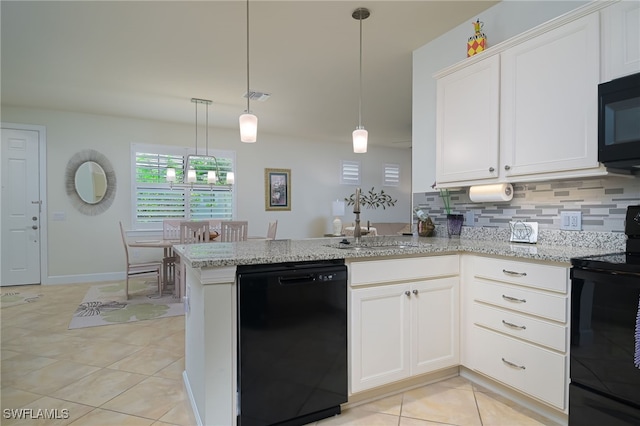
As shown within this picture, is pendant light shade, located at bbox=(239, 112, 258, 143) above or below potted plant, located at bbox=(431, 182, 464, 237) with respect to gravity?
above

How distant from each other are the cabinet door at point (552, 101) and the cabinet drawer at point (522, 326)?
2.83 feet

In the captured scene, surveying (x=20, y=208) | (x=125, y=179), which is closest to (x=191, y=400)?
(x=125, y=179)

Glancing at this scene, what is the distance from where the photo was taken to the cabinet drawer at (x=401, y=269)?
6.35 ft

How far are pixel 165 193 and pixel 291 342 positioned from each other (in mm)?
4984

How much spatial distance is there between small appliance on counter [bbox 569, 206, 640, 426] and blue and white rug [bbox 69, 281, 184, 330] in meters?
3.53

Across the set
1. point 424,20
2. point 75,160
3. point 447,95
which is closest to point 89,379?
point 447,95

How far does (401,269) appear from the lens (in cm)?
205

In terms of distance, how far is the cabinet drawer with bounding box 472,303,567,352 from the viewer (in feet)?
5.71

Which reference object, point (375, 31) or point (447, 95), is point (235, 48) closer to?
point (375, 31)

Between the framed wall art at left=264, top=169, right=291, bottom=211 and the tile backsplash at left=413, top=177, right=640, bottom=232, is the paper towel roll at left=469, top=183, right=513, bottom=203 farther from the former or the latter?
the framed wall art at left=264, top=169, right=291, bottom=211

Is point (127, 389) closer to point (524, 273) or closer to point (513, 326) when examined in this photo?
point (513, 326)

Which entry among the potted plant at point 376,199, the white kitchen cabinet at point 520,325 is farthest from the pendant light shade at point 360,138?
the potted plant at point 376,199

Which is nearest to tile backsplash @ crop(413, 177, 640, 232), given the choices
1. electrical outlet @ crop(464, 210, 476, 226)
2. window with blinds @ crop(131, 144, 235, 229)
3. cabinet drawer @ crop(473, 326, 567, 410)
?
electrical outlet @ crop(464, 210, 476, 226)

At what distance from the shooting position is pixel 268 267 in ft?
5.48
